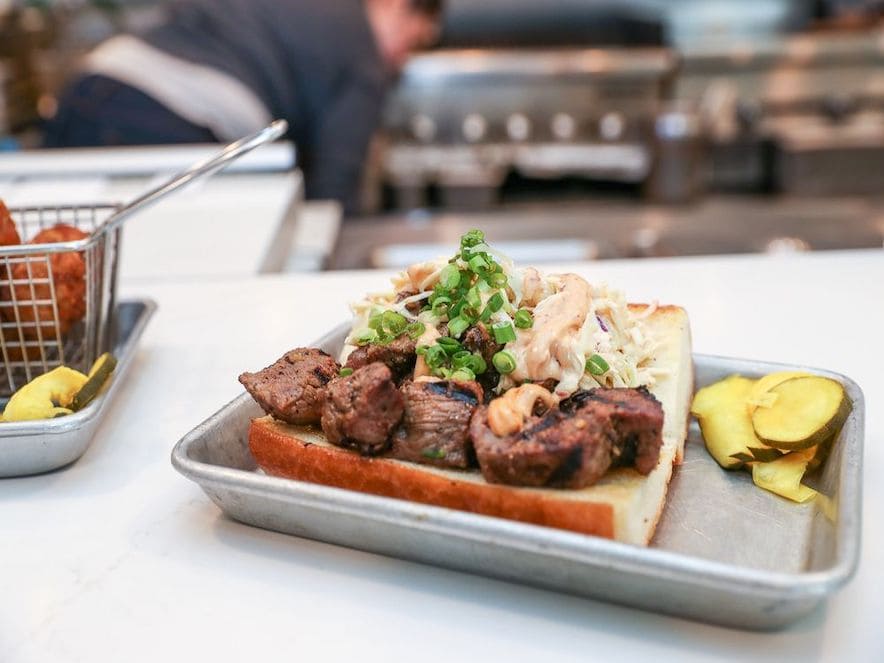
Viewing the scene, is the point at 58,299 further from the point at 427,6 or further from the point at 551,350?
the point at 427,6

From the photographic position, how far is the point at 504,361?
40.6 inches

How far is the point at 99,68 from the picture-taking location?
359 centimetres

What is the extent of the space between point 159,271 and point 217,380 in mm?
844

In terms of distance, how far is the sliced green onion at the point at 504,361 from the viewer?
1.03 m

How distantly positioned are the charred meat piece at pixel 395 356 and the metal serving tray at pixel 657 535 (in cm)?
19

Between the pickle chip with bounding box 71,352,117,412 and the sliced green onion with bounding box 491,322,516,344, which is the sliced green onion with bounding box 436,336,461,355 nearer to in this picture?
the sliced green onion with bounding box 491,322,516,344

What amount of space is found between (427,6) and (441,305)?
402cm

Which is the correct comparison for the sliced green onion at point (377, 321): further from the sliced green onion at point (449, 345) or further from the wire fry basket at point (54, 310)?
the wire fry basket at point (54, 310)

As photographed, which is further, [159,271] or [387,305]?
[159,271]

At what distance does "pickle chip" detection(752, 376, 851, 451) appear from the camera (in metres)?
1.03

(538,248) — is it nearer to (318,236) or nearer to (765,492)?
(318,236)

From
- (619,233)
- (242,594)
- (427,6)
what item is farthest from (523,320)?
(427,6)

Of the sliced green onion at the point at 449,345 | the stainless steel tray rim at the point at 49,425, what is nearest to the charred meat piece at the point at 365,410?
the sliced green onion at the point at 449,345

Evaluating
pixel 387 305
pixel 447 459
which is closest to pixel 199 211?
pixel 387 305
